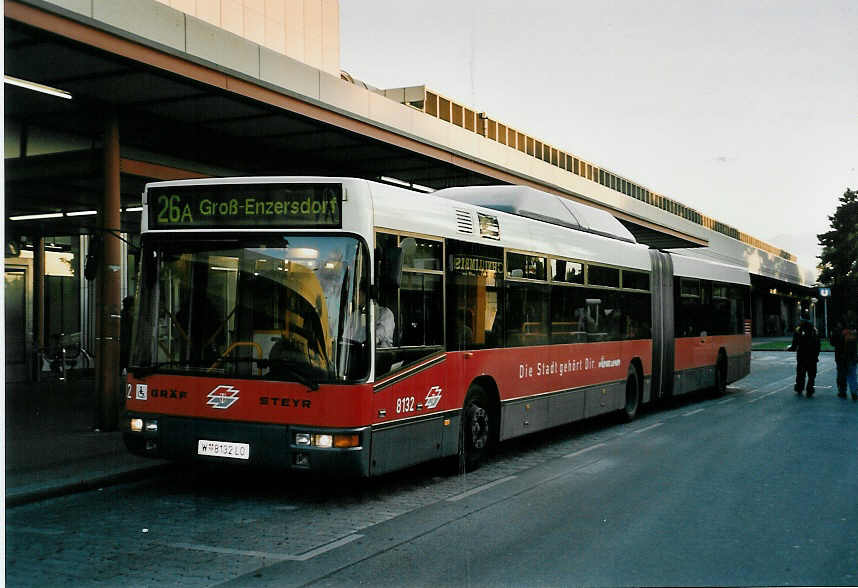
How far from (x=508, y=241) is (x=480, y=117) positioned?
1460 cm

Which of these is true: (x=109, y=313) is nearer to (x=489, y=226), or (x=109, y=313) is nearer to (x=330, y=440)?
(x=489, y=226)

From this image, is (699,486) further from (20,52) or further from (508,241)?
(20,52)

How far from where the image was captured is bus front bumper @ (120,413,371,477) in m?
7.82

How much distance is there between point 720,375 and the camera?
20375 mm

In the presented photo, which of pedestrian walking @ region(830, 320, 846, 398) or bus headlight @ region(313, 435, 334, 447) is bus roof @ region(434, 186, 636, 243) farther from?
pedestrian walking @ region(830, 320, 846, 398)

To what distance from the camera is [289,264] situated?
8.02 m

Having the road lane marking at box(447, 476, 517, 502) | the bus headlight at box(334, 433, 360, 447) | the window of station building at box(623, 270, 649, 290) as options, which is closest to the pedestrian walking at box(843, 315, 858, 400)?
the window of station building at box(623, 270, 649, 290)

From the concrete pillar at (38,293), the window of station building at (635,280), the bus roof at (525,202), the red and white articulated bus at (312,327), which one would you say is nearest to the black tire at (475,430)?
the red and white articulated bus at (312,327)

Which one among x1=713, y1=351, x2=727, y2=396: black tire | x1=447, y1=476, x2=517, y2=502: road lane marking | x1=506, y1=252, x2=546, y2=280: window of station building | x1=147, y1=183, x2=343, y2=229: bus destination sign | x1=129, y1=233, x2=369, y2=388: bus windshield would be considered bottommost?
x1=447, y1=476, x2=517, y2=502: road lane marking

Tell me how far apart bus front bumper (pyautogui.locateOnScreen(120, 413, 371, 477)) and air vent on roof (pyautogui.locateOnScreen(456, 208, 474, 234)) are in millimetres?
2776

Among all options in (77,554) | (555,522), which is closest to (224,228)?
(77,554)

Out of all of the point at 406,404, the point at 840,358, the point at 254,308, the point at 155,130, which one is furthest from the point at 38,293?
the point at 840,358

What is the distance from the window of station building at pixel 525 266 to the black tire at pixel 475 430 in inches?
62.7

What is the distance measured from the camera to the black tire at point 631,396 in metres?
15.2
